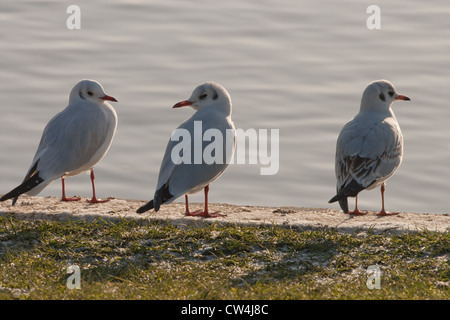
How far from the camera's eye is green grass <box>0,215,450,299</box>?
645 centimetres

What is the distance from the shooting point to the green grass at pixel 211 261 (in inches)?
254

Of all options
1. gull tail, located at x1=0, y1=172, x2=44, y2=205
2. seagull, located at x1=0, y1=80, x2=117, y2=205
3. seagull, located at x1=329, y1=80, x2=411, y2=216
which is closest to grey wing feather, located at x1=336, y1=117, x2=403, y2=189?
seagull, located at x1=329, y1=80, x2=411, y2=216

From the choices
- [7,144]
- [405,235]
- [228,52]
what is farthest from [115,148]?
[405,235]

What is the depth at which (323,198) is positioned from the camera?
36.5ft

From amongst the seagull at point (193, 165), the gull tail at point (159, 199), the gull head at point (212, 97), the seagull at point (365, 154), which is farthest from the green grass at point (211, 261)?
the gull head at point (212, 97)

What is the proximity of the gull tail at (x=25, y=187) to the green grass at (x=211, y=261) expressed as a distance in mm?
518

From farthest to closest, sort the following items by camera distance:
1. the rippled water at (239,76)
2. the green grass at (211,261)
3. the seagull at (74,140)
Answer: the rippled water at (239,76) → the seagull at (74,140) → the green grass at (211,261)

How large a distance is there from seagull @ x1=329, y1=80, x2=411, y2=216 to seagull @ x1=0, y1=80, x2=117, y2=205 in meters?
2.47

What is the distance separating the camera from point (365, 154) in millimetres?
8812

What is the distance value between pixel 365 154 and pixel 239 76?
5.59 metres

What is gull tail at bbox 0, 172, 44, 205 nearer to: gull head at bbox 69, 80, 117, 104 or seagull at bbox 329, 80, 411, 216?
gull head at bbox 69, 80, 117, 104

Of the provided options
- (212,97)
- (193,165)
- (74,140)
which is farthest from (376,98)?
(74,140)

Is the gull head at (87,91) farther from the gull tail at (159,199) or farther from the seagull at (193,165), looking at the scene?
the gull tail at (159,199)

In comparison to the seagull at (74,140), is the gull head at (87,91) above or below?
above
